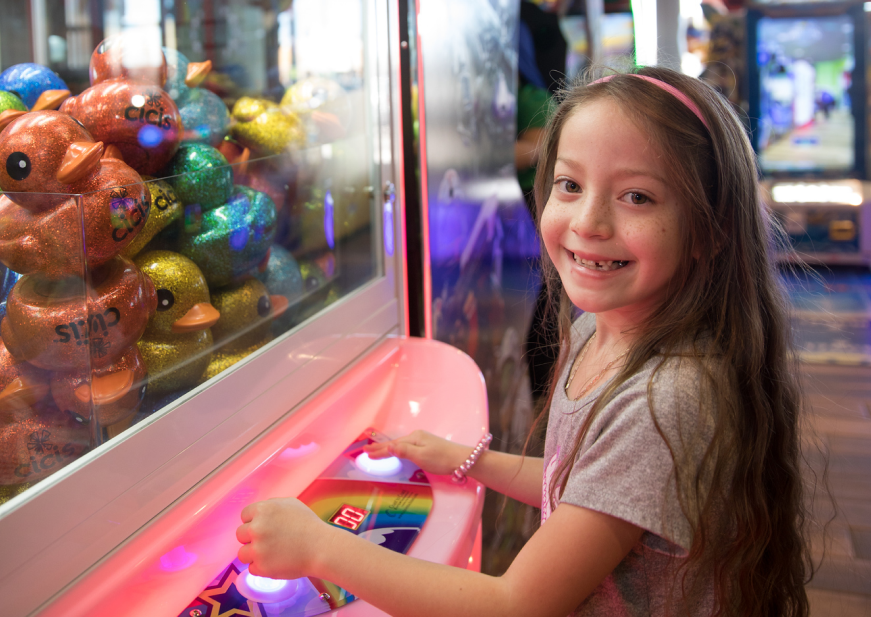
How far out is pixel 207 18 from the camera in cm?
205

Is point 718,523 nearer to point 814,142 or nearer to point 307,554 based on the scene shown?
point 307,554

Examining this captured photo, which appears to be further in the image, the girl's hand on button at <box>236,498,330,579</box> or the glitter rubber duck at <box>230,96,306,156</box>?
the glitter rubber duck at <box>230,96,306,156</box>

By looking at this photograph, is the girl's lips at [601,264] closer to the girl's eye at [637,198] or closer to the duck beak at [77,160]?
the girl's eye at [637,198]

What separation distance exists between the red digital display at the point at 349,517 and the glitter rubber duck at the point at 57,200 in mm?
381

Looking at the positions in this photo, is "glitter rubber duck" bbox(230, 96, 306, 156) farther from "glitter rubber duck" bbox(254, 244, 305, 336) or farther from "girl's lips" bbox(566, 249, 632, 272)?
"girl's lips" bbox(566, 249, 632, 272)

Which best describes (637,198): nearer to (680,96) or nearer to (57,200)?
(680,96)

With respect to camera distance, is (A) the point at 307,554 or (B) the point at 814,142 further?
(B) the point at 814,142

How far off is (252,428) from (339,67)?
0.72 meters

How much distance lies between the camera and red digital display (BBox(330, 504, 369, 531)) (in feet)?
2.62

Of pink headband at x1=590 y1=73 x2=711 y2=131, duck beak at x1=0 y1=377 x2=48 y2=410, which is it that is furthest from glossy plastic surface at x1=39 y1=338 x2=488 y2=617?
pink headband at x1=590 y1=73 x2=711 y2=131

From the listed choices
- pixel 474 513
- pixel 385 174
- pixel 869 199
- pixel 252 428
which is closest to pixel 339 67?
pixel 385 174

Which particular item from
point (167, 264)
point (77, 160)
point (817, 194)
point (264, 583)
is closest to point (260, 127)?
point (167, 264)

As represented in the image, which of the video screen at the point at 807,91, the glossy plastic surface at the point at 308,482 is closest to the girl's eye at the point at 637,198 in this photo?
the glossy plastic surface at the point at 308,482

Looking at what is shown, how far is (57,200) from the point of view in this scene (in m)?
0.63
